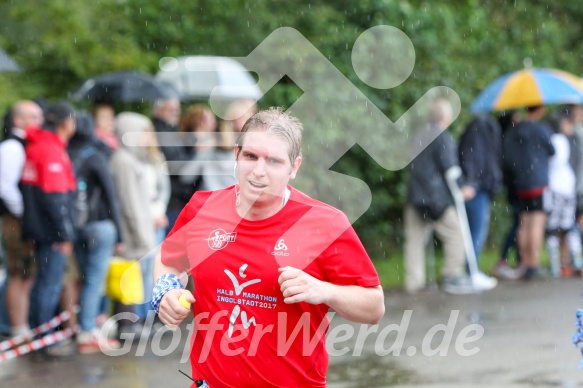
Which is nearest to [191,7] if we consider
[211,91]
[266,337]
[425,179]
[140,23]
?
[140,23]

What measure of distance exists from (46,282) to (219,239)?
18.1 ft

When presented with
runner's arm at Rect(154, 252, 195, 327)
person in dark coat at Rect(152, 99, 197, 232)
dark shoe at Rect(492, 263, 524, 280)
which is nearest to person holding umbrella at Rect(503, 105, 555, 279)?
dark shoe at Rect(492, 263, 524, 280)

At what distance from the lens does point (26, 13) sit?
57.0ft

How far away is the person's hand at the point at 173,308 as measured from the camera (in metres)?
4.59

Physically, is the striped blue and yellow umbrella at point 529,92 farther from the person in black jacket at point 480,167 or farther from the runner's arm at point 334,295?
the runner's arm at point 334,295

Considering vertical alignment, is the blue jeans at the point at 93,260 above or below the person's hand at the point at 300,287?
above

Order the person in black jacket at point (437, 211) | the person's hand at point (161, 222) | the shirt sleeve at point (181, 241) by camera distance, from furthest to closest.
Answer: the person in black jacket at point (437, 211), the person's hand at point (161, 222), the shirt sleeve at point (181, 241)

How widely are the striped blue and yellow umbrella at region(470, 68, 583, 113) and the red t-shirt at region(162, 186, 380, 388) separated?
10.5 metres

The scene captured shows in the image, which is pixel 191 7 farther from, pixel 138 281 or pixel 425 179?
pixel 138 281

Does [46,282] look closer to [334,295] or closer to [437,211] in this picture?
[437,211]

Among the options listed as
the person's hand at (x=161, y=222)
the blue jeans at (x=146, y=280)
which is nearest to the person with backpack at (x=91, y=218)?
the blue jeans at (x=146, y=280)

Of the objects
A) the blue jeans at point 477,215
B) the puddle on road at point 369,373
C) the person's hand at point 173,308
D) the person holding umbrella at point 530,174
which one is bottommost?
the person's hand at point 173,308

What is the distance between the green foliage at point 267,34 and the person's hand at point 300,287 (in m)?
10.9

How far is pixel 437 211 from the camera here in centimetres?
1362
